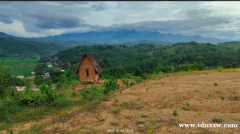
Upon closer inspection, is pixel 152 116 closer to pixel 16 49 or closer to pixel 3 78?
pixel 3 78

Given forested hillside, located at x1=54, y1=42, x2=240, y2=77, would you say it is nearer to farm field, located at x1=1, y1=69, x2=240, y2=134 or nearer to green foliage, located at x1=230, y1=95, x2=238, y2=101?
farm field, located at x1=1, y1=69, x2=240, y2=134

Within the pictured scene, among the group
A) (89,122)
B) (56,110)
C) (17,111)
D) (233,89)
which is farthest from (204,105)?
(17,111)

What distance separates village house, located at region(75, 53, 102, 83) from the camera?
14156mm

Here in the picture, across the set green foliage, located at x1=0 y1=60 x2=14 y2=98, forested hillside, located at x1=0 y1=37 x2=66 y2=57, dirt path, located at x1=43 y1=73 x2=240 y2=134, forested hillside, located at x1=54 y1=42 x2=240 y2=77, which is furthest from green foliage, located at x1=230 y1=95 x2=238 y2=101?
forested hillside, located at x1=0 y1=37 x2=66 y2=57

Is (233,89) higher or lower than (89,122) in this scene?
higher

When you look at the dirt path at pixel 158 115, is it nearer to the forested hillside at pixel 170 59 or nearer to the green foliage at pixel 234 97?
the green foliage at pixel 234 97

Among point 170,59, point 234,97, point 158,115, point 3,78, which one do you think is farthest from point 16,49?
point 234,97

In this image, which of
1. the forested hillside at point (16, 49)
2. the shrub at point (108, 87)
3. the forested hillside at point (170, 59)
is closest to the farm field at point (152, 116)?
the shrub at point (108, 87)

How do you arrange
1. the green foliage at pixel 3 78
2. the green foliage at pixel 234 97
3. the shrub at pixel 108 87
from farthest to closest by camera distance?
the shrub at pixel 108 87 → the green foliage at pixel 3 78 → the green foliage at pixel 234 97

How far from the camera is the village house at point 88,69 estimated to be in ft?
46.4

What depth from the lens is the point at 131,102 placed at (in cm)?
810

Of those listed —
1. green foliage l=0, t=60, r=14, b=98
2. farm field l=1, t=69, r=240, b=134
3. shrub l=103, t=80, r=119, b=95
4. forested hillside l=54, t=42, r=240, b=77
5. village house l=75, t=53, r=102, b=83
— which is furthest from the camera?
forested hillside l=54, t=42, r=240, b=77

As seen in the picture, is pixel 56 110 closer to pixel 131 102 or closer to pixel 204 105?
pixel 131 102

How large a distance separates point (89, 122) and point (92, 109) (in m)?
1.64
